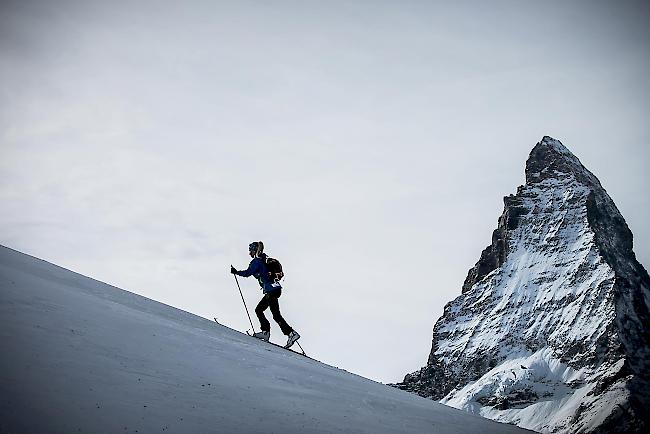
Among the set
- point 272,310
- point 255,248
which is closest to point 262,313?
point 272,310

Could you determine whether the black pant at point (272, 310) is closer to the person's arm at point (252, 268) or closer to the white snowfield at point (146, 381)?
the person's arm at point (252, 268)

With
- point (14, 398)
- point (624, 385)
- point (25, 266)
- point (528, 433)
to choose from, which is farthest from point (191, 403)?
point (624, 385)

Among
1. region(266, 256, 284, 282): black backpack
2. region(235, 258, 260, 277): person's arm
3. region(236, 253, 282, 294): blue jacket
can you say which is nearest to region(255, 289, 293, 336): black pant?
region(236, 253, 282, 294): blue jacket

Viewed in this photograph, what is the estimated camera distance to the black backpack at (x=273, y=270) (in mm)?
13047

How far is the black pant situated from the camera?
1300cm

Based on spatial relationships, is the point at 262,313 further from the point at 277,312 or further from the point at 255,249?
the point at 255,249

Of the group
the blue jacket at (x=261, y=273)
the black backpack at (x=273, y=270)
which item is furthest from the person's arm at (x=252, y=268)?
the black backpack at (x=273, y=270)

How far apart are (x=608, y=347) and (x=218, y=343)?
216040 mm

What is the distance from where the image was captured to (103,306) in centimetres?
856

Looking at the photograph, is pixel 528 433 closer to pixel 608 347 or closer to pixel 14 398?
pixel 14 398

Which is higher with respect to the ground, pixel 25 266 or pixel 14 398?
pixel 25 266

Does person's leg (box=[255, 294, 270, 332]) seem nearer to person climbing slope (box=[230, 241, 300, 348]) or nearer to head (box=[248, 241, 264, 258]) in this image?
person climbing slope (box=[230, 241, 300, 348])

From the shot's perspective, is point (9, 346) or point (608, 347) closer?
point (9, 346)

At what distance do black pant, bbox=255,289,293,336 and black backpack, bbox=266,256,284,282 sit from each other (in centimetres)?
28
